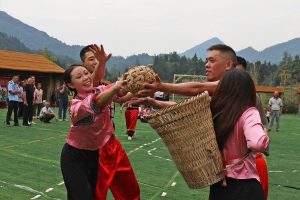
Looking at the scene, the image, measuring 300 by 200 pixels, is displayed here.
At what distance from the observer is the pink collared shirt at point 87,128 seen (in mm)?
3504

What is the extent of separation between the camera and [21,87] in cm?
1528

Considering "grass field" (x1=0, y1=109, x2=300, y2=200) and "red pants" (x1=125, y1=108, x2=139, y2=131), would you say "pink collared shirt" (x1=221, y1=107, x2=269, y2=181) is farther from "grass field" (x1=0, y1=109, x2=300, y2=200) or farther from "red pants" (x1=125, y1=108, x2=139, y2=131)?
"red pants" (x1=125, y1=108, x2=139, y2=131)

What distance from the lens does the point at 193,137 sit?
2.80m

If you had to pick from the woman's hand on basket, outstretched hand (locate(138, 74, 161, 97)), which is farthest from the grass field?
outstretched hand (locate(138, 74, 161, 97))

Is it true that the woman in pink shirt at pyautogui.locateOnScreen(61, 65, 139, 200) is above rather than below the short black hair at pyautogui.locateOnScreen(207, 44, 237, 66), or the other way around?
below

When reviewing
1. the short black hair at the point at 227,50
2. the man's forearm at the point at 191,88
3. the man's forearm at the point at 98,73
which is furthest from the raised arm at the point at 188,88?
the man's forearm at the point at 98,73

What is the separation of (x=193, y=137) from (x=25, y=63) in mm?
31930

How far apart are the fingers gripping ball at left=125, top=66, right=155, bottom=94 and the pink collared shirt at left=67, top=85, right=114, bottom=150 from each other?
480 millimetres

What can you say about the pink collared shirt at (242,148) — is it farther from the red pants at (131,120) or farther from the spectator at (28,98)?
the spectator at (28,98)

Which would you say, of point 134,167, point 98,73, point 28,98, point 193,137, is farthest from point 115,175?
point 28,98

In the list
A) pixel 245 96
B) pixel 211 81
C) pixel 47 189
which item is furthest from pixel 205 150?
pixel 47 189

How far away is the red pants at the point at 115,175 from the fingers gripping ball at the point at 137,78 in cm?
147

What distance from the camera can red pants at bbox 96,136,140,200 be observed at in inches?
174

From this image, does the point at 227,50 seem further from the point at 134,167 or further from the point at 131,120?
the point at 131,120
